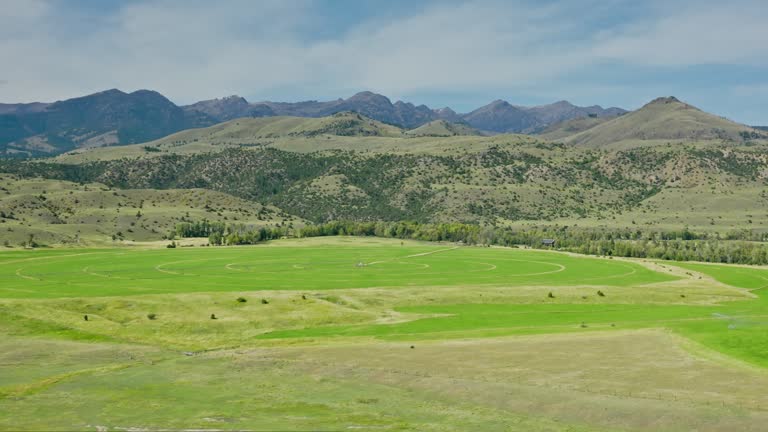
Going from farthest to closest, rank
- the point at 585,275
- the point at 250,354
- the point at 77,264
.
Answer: the point at 77,264
the point at 585,275
the point at 250,354

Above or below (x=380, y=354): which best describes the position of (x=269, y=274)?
below

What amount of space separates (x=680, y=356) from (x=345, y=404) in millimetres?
35658

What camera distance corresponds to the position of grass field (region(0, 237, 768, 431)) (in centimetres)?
5359

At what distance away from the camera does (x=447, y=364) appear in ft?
234

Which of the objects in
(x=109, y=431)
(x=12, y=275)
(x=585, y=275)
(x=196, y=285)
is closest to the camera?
(x=109, y=431)

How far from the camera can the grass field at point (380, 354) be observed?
53.6 metres

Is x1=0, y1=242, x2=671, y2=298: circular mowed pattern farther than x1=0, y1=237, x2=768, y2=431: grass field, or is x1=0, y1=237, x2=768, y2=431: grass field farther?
x1=0, y1=242, x2=671, y2=298: circular mowed pattern

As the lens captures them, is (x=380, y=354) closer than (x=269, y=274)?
Yes

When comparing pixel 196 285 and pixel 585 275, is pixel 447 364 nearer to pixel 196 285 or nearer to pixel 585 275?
pixel 196 285

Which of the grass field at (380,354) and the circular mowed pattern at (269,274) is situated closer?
the grass field at (380,354)

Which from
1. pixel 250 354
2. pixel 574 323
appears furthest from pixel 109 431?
pixel 574 323

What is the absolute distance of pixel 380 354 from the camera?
76938mm

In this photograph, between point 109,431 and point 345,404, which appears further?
point 345,404

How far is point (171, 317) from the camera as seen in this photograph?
102938 mm
